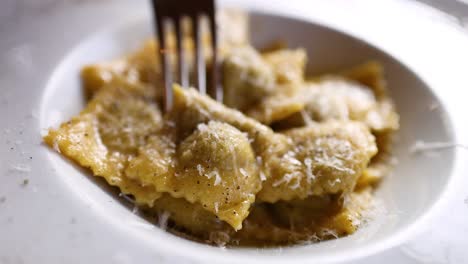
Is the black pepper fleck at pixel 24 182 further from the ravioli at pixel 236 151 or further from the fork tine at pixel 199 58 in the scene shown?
the fork tine at pixel 199 58

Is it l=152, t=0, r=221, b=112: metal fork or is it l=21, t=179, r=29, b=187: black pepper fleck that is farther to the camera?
l=152, t=0, r=221, b=112: metal fork

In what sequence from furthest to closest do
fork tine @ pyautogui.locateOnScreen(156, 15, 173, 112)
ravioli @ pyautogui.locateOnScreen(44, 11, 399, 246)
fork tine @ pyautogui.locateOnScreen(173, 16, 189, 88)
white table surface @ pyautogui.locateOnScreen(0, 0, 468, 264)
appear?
fork tine @ pyautogui.locateOnScreen(173, 16, 189, 88) < fork tine @ pyautogui.locateOnScreen(156, 15, 173, 112) < ravioli @ pyautogui.locateOnScreen(44, 11, 399, 246) < white table surface @ pyautogui.locateOnScreen(0, 0, 468, 264)

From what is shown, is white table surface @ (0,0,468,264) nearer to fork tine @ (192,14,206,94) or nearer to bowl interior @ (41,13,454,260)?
bowl interior @ (41,13,454,260)

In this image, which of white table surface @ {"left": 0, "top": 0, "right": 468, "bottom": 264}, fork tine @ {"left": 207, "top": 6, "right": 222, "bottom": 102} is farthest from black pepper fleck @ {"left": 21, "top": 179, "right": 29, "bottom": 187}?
fork tine @ {"left": 207, "top": 6, "right": 222, "bottom": 102}

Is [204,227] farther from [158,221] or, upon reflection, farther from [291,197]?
[291,197]

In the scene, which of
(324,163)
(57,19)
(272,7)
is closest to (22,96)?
(57,19)

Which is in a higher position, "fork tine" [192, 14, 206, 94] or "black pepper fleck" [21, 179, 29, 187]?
"fork tine" [192, 14, 206, 94]

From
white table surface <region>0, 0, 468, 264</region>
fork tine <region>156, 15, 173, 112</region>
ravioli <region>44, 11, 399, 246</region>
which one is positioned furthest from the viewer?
fork tine <region>156, 15, 173, 112</region>
